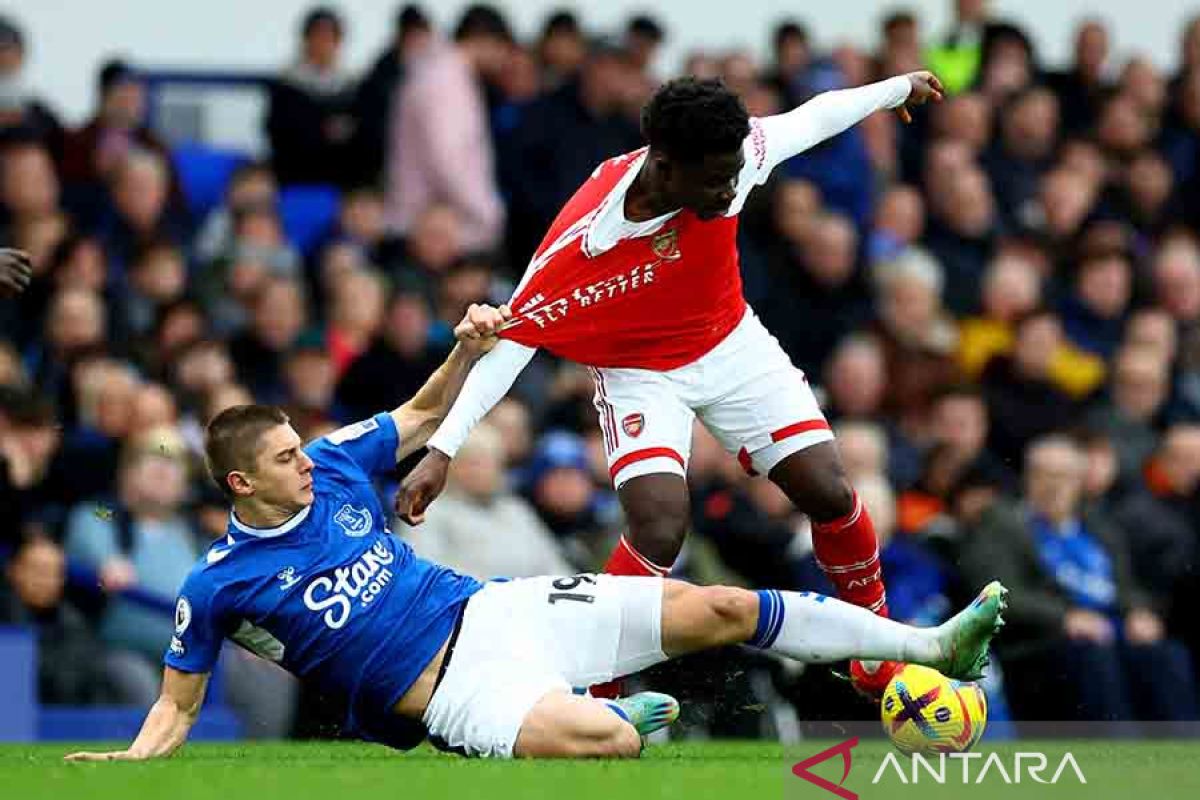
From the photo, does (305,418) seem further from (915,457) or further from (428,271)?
(915,457)

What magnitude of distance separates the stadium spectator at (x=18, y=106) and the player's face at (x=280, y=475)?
6398mm

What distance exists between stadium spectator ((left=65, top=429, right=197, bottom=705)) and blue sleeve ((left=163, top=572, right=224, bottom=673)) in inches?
141

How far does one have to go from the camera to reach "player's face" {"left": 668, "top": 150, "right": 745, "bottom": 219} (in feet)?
32.4

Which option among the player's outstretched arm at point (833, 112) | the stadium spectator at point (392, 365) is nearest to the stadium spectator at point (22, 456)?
the stadium spectator at point (392, 365)

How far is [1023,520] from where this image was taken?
14797 mm

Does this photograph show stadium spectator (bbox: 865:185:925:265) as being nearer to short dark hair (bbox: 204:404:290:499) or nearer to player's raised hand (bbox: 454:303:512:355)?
player's raised hand (bbox: 454:303:512:355)

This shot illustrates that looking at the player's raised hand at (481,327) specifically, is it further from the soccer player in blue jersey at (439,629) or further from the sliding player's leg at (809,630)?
the sliding player's leg at (809,630)

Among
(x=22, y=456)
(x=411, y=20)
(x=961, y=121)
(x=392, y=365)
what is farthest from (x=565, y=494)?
(x=961, y=121)

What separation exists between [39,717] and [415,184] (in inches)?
201

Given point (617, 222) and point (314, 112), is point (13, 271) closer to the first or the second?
point (617, 222)

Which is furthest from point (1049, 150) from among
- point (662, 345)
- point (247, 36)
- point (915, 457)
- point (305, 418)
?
point (662, 345)

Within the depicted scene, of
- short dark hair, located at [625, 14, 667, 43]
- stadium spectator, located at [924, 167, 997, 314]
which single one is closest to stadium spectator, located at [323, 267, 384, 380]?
short dark hair, located at [625, 14, 667, 43]

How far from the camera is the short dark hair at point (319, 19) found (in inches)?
658

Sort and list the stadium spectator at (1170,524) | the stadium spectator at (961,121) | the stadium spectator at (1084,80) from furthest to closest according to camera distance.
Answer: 1. the stadium spectator at (1084,80)
2. the stadium spectator at (961,121)
3. the stadium spectator at (1170,524)
